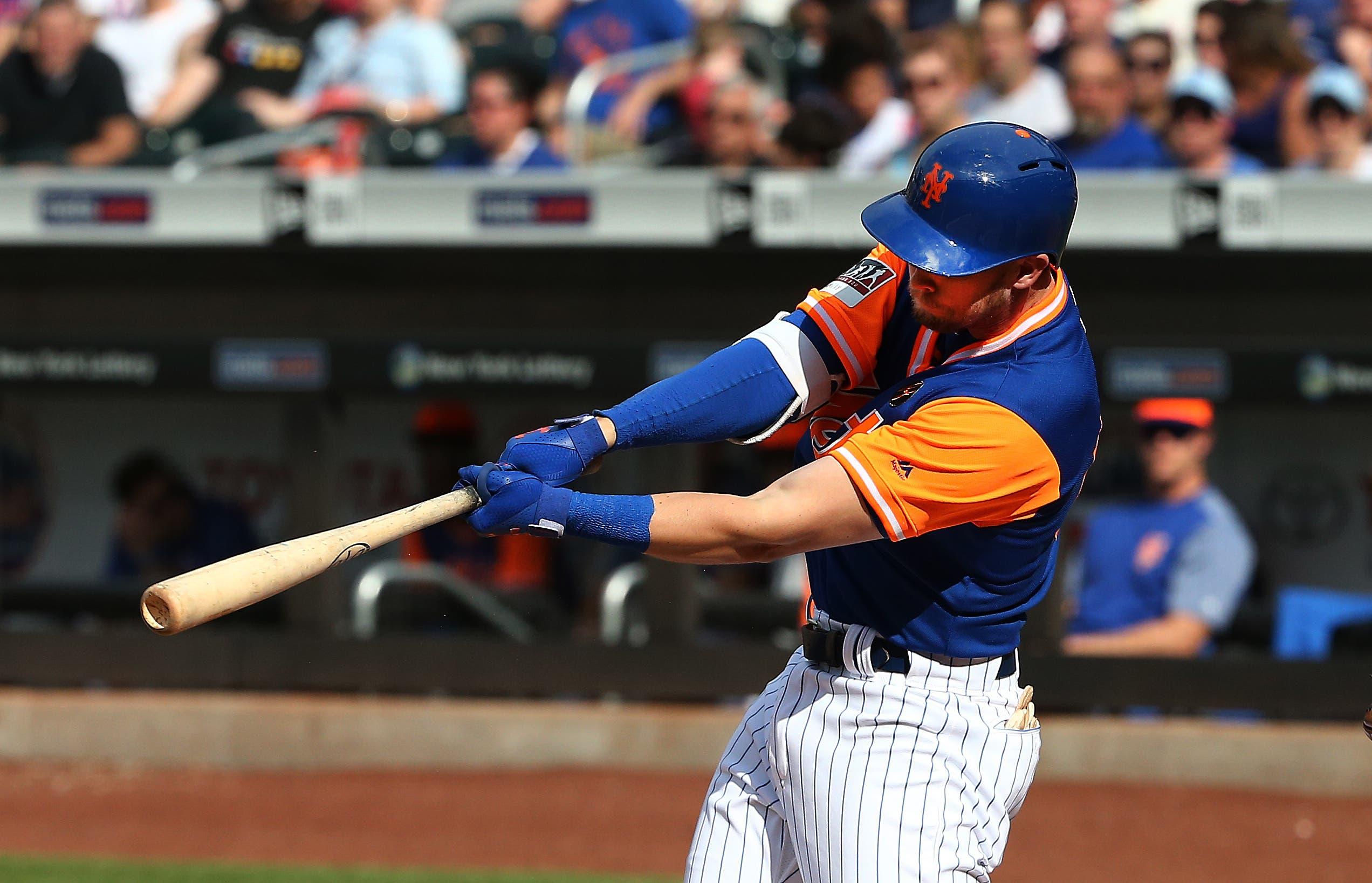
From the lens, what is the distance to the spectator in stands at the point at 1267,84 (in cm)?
600

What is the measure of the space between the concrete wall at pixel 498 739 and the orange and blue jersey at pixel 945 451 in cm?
374

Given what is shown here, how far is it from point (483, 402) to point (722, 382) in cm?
476

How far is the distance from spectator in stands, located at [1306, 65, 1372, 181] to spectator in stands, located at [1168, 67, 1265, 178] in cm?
24

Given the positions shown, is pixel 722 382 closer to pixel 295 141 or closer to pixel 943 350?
pixel 943 350

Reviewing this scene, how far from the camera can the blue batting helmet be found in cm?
239

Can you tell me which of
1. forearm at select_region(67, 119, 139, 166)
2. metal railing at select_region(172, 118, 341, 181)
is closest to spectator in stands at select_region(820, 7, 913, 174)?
metal railing at select_region(172, 118, 341, 181)

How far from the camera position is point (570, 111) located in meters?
6.59

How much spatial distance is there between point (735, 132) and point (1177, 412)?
1.85 metres

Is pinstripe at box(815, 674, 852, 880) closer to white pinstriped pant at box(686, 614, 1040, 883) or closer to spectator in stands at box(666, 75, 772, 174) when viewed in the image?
white pinstriped pant at box(686, 614, 1040, 883)

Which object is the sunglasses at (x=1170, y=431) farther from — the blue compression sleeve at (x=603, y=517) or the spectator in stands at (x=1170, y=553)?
the blue compression sleeve at (x=603, y=517)

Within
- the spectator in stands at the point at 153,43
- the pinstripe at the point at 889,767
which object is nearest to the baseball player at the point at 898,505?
the pinstripe at the point at 889,767

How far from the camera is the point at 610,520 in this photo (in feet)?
7.57

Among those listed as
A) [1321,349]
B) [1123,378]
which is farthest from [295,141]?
[1321,349]

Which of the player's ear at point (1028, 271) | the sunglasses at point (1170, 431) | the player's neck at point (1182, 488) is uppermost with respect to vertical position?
the player's ear at point (1028, 271)
